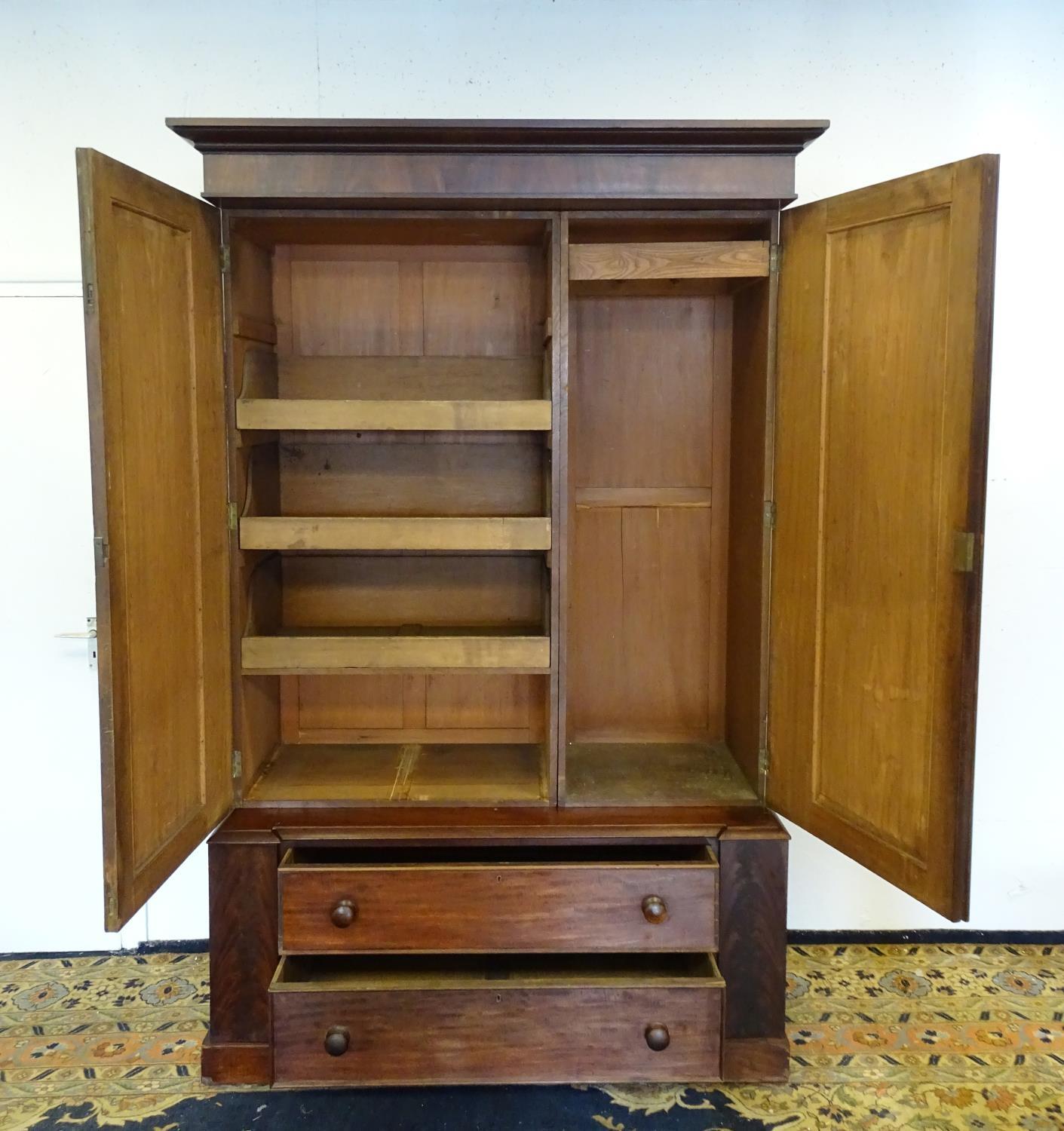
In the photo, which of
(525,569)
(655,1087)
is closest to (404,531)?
(525,569)

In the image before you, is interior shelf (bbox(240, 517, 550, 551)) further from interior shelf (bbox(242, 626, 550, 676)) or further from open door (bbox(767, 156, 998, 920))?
open door (bbox(767, 156, 998, 920))

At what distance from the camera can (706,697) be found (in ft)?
8.05

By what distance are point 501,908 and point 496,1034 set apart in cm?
29

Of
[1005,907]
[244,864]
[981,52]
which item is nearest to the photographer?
[244,864]

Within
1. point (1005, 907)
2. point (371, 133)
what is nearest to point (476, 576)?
point (371, 133)

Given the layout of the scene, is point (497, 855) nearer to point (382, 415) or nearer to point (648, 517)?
point (648, 517)

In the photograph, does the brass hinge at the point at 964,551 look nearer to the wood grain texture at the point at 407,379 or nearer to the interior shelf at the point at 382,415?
the interior shelf at the point at 382,415

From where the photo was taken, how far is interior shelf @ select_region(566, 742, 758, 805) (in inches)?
82.4

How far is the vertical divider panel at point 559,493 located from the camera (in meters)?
1.94

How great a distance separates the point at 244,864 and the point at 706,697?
1.30 metres

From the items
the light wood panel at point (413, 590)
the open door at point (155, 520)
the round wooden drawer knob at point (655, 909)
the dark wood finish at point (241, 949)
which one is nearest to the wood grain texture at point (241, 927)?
the dark wood finish at point (241, 949)

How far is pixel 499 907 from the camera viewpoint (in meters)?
1.96

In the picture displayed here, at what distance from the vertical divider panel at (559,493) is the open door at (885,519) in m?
0.50

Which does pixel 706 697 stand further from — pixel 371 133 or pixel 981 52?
pixel 981 52
